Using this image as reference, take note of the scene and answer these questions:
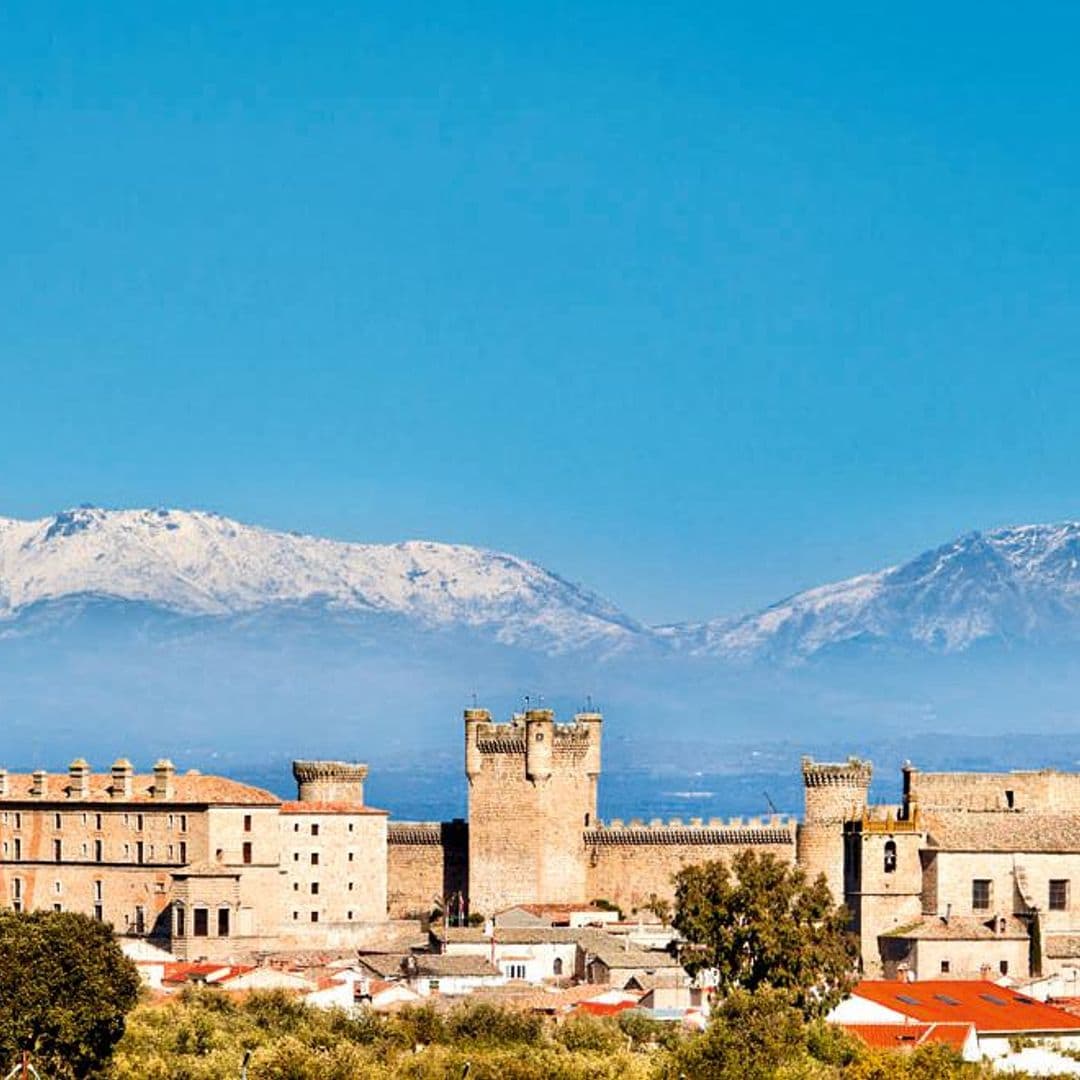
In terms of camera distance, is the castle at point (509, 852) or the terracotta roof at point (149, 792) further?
the terracotta roof at point (149, 792)

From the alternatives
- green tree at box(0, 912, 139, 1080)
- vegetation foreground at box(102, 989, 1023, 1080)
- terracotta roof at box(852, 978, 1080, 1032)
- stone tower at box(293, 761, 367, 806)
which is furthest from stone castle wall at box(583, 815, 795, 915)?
green tree at box(0, 912, 139, 1080)

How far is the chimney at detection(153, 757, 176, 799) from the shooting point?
101 metres

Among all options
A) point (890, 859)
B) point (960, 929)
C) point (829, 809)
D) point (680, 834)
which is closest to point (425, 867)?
point (680, 834)

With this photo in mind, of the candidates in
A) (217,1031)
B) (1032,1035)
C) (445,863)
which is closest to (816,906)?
(1032,1035)

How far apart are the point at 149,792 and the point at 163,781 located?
0.58 m

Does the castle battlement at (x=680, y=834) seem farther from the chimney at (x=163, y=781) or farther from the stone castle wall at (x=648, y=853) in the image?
the chimney at (x=163, y=781)

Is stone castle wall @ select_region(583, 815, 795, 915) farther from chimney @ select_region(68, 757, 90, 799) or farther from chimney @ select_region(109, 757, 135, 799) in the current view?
chimney @ select_region(68, 757, 90, 799)

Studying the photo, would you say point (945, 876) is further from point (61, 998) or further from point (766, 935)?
point (61, 998)

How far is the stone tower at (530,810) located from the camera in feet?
339

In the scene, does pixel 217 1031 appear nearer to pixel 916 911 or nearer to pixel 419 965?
pixel 419 965

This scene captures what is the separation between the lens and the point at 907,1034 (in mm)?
76750

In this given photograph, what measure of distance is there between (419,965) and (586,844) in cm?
1524

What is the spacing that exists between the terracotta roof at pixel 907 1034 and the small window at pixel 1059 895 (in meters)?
21.0

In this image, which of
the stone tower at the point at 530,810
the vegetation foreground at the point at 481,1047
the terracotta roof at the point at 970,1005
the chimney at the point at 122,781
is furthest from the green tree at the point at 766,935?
the chimney at the point at 122,781
